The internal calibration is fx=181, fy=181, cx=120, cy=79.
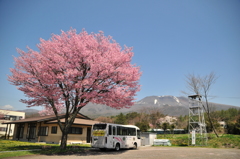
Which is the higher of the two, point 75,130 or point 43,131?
point 75,130

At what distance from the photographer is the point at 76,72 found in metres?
14.9

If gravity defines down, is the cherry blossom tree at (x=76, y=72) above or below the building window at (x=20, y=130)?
above

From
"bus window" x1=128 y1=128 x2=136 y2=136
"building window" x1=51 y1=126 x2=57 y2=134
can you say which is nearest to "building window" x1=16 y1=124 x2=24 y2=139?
"building window" x1=51 y1=126 x2=57 y2=134

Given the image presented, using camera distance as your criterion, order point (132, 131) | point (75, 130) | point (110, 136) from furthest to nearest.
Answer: point (75, 130) < point (132, 131) < point (110, 136)

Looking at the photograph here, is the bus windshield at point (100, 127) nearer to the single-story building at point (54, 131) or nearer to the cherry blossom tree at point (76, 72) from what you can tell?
the cherry blossom tree at point (76, 72)

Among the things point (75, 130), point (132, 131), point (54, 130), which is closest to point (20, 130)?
point (54, 130)

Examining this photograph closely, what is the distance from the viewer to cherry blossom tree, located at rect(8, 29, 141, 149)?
15.3 metres

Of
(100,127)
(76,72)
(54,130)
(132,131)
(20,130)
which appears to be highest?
(76,72)

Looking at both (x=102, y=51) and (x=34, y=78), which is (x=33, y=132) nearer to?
(x=34, y=78)

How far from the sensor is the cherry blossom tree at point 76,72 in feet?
50.3

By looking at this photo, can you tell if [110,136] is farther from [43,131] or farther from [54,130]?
[43,131]

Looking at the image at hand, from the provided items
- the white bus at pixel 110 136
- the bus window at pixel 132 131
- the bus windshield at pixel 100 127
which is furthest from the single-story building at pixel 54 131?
the white bus at pixel 110 136

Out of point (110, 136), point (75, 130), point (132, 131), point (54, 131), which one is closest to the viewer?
point (110, 136)

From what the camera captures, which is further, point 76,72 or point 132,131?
point 132,131
